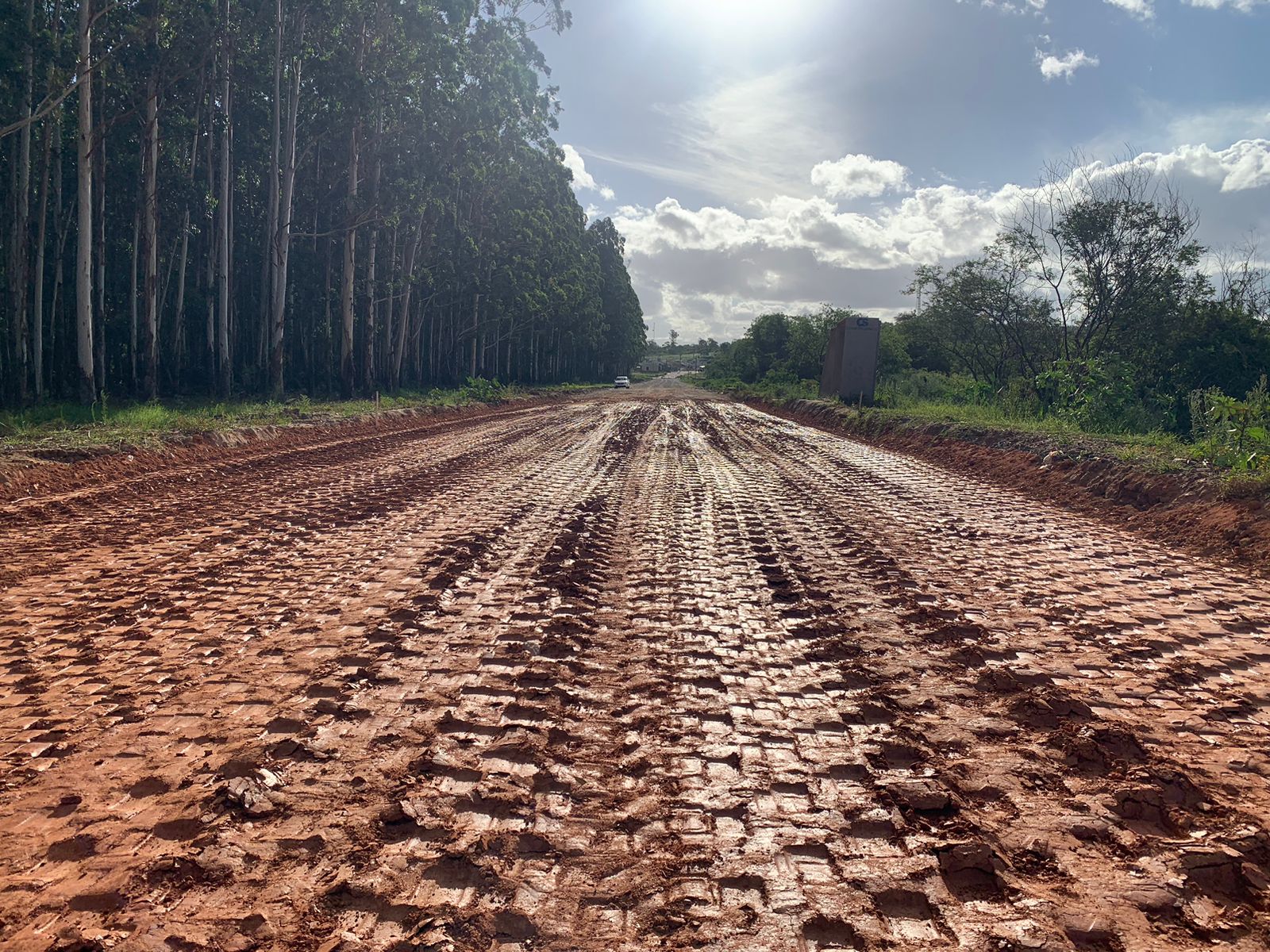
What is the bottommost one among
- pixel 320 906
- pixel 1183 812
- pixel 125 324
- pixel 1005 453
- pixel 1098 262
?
pixel 320 906

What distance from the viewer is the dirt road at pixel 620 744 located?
2.00 meters

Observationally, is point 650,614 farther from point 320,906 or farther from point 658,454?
point 658,454

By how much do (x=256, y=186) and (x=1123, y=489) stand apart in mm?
32067

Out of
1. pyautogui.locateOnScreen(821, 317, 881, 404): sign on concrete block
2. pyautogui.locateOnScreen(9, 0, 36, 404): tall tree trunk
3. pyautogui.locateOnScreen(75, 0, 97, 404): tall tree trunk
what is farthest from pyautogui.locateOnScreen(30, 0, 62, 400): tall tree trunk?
pyautogui.locateOnScreen(821, 317, 881, 404): sign on concrete block

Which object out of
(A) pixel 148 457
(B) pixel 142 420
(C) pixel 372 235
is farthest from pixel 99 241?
(A) pixel 148 457

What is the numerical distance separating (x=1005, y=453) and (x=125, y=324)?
30170 mm

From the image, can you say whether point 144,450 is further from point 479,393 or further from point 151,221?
point 479,393

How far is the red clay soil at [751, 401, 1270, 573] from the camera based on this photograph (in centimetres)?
617

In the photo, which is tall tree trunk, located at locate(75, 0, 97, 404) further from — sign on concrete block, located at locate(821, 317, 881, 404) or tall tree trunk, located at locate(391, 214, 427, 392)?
sign on concrete block, located at locate(821, 317, 881, 404)

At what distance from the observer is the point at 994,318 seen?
21.2 meters

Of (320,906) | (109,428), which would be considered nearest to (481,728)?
(320,906)

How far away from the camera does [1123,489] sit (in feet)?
26.6

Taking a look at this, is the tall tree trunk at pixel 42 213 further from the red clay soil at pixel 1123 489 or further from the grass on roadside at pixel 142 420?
the red clay soil at pixel 1123 489

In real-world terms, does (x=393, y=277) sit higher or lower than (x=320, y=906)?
higher
